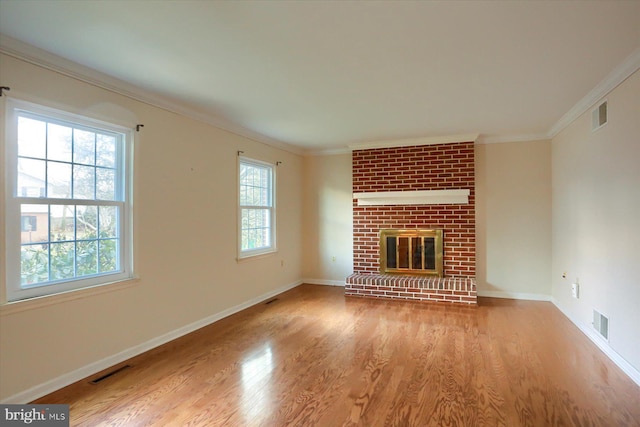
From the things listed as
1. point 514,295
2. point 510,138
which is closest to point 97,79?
point 510,138

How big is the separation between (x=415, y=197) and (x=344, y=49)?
3423 millimetres

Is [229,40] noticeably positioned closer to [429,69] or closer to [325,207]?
[429,69]

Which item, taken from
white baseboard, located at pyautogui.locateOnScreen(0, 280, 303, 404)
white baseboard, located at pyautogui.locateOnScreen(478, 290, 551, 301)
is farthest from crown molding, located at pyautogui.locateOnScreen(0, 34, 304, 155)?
white baseboard, located at pyautogui.locateOnScreen(478, 290, 551, 301)

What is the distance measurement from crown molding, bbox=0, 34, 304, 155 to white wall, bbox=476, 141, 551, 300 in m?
3.85

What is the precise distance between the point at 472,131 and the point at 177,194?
3.96 meters

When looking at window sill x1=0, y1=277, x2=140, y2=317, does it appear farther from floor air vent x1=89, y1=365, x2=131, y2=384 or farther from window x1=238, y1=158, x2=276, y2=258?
window x1=238, y1=158, x2=276, y2=258

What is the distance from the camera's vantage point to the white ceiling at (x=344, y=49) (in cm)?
191

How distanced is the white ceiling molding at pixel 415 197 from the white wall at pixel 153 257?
5.99ft

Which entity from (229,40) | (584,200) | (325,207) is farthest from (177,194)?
(584,200)

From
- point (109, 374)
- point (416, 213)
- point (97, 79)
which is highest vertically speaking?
point (97, 79)

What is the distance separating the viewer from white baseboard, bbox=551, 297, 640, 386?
2605 millimetres

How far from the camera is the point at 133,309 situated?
3107 mm

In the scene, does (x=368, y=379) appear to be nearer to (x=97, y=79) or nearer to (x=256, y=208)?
(x=256, y=208)

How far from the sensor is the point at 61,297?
100 inches
